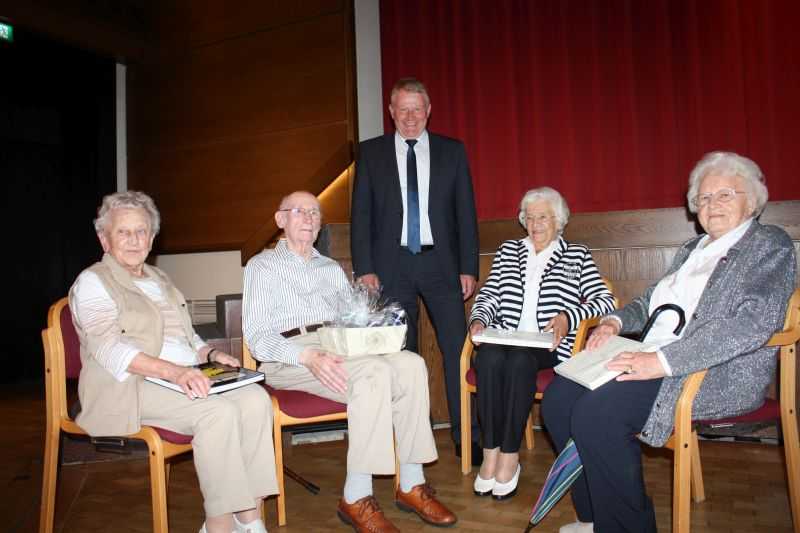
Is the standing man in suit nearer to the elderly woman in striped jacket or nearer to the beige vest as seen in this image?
the elderly woman in striped jacket

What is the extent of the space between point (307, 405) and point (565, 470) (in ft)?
Result: 2.92

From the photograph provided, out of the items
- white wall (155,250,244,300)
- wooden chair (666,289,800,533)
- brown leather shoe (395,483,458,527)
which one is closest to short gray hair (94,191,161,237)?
brown leather shoe (395,483,458,527)

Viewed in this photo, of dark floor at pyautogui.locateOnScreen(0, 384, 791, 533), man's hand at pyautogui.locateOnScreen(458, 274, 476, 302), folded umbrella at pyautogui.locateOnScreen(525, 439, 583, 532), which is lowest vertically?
dark floor at pyautogui.locateOnScreen(0, 384, 791, 533)

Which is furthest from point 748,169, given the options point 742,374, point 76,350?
point 76,350

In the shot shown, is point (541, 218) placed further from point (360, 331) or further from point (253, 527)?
point (253, 527)

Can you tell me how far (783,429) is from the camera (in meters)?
1.91

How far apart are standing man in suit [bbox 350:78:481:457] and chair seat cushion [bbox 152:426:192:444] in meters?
1.18

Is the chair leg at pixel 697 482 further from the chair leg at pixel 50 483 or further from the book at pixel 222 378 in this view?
the chair leg at pixel 50 483

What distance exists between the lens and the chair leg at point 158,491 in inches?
69.9

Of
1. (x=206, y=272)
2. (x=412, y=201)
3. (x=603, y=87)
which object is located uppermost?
(x=603, y=87)

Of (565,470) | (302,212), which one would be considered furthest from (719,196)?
(302,212)

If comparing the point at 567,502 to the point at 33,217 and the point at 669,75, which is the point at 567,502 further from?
the point at 33,217

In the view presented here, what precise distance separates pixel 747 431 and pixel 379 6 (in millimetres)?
4769

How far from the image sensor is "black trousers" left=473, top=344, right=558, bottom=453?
2410 mm
